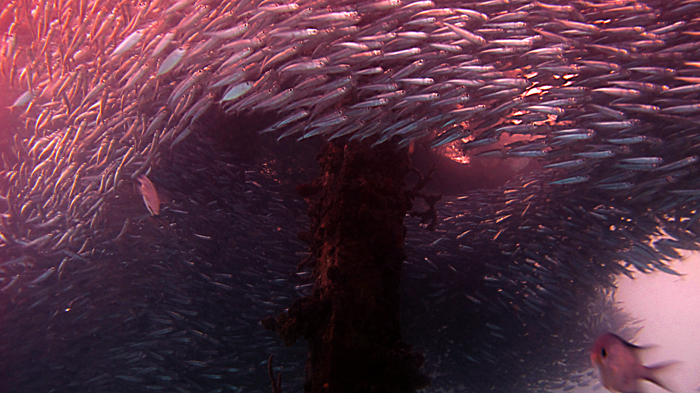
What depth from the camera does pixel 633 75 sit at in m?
4.41

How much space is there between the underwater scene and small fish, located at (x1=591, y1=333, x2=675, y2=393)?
20 mm

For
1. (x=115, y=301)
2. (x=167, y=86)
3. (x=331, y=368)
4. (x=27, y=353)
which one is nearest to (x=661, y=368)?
(x=331, y=368)

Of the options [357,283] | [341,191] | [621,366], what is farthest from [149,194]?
[621,366]

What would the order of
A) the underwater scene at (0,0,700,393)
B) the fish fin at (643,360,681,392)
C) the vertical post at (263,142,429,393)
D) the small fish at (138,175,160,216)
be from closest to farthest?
the fish fin at (643,360,681,392) → the vertical post at (263,142,429,393) → the underwater scene at (0,0,700,393) → the small fish at (138,175,160,216)

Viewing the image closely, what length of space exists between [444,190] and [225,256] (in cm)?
640

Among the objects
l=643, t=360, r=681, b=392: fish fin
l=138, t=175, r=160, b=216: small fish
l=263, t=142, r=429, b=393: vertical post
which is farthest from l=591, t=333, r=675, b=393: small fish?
l=138, t=175, r=160, b=216: small fish

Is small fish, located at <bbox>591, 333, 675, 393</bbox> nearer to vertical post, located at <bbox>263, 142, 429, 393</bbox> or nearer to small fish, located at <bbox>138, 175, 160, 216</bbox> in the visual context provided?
vertical post, located at <bbox>263, 142, 429, 393</bbox>

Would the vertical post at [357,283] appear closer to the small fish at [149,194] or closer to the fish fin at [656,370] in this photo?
the fish fin at [656,370]

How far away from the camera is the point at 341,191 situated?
13.2 ft

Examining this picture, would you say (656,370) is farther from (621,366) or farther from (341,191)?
(341,191)

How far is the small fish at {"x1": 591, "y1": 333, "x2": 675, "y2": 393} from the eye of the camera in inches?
102

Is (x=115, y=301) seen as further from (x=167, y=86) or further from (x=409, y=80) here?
(x=409, y=80)

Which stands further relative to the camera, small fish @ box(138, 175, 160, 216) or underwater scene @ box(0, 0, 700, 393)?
small fish @ box(138, 175, 160, 216)

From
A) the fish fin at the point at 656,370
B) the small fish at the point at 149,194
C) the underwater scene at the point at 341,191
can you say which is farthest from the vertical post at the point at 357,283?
the small fish at the point at 149,194
